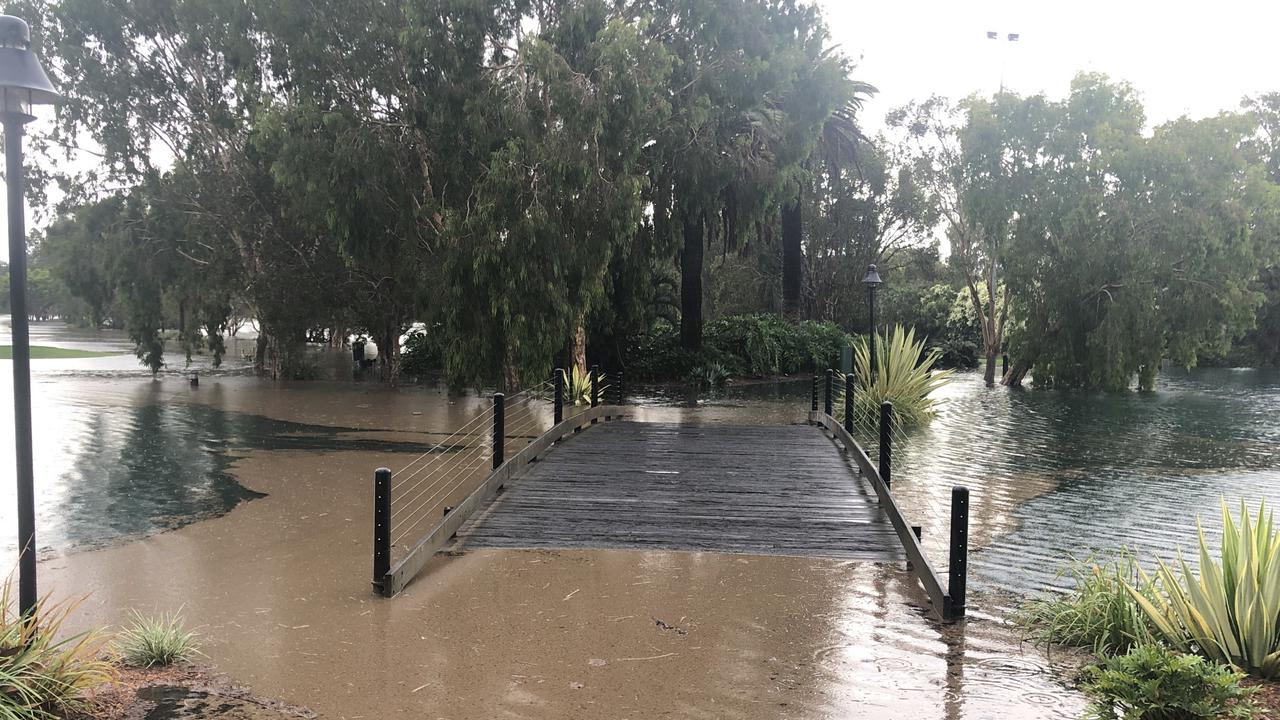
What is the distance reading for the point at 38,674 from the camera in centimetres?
436

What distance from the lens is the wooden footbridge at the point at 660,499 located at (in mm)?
7938

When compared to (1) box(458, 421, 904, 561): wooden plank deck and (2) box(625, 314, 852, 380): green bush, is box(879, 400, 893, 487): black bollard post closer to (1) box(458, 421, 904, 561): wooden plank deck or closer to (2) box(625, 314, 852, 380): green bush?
(1) box(458, 421, 904, 561): wooden plank deck

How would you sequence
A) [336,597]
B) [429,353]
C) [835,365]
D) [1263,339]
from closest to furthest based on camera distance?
[336,597], [429,353], [835,365], [1263,339]

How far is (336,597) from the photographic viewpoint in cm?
689

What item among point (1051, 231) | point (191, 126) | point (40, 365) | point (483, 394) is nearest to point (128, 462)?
point (483, 394)

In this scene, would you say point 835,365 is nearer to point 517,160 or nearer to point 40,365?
point 517,160

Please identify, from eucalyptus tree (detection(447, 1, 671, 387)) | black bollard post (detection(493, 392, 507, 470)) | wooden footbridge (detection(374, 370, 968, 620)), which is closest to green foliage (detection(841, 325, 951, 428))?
wooden footbridge (detection(374, 370, 968, 620))

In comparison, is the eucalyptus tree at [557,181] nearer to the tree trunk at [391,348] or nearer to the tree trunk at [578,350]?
the tree trunk at [578,350]

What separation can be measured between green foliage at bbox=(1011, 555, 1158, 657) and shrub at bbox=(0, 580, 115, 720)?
560cm

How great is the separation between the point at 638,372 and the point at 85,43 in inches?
761

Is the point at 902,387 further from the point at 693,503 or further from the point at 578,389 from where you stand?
the point at 693,503

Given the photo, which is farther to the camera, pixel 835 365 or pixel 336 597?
pixel 835 365

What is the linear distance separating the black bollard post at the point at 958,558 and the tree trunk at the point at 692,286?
2099 cm

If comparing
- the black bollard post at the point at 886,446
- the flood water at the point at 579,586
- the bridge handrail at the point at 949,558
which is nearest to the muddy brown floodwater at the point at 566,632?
the flood water at the point at 579,586
